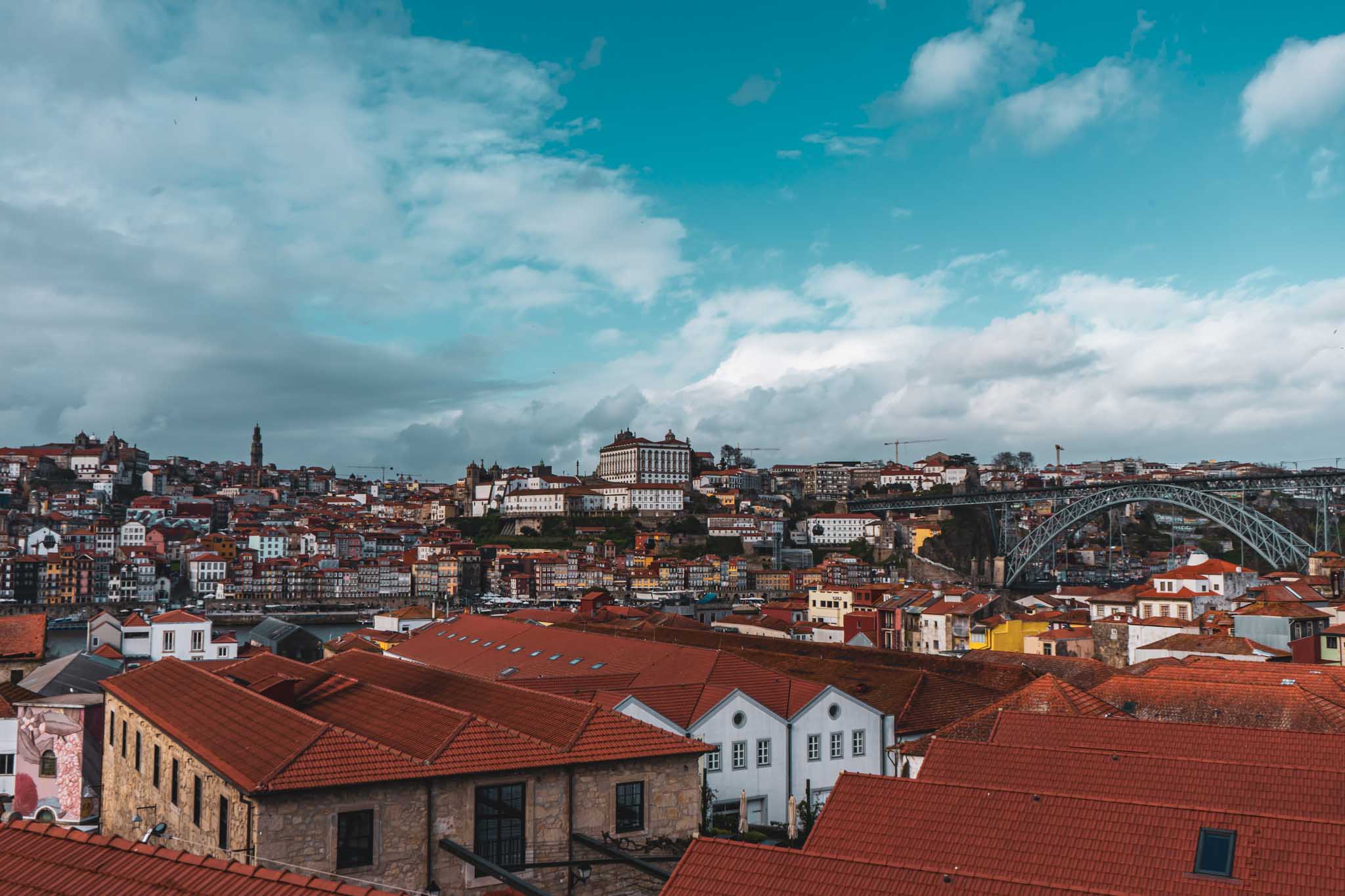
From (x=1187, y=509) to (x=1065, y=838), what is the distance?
251 feet

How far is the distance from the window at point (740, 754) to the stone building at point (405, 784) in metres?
6.85

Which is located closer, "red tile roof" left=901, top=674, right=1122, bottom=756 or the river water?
"red tile roof" left=901, top=674, right=1122, bottom=756


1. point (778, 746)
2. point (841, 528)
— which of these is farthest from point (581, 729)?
point (841, 528)

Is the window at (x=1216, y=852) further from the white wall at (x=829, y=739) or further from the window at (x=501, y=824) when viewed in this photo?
the white wall at (x=829, y=739)

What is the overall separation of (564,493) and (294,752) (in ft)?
379

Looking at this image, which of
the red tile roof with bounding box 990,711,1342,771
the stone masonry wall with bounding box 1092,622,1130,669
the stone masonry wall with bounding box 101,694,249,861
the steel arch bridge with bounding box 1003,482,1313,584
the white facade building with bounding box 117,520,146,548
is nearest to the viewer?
the stone masonry wall with bounding box 101,694,249,861

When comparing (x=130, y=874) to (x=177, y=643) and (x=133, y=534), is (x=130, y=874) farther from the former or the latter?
(x=133, y=534)

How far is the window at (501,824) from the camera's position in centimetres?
951

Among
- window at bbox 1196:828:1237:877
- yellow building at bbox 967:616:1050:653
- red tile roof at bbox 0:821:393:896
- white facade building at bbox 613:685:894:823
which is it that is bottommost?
yellow building at bbox 967:616:1050:653

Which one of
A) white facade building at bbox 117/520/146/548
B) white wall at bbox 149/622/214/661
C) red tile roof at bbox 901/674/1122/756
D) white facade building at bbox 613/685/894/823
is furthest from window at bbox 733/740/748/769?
white facade building at bbox 117/520/146/548

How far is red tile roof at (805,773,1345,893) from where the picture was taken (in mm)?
7383

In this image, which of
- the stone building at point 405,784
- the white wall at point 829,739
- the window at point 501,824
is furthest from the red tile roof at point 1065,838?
the white wall at point 829,739

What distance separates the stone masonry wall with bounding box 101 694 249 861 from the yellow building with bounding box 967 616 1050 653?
1334 inches

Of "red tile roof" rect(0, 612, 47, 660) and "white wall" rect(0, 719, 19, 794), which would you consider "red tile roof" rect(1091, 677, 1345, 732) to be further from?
"red tile roof" rect(0, 612, 47, 660)
